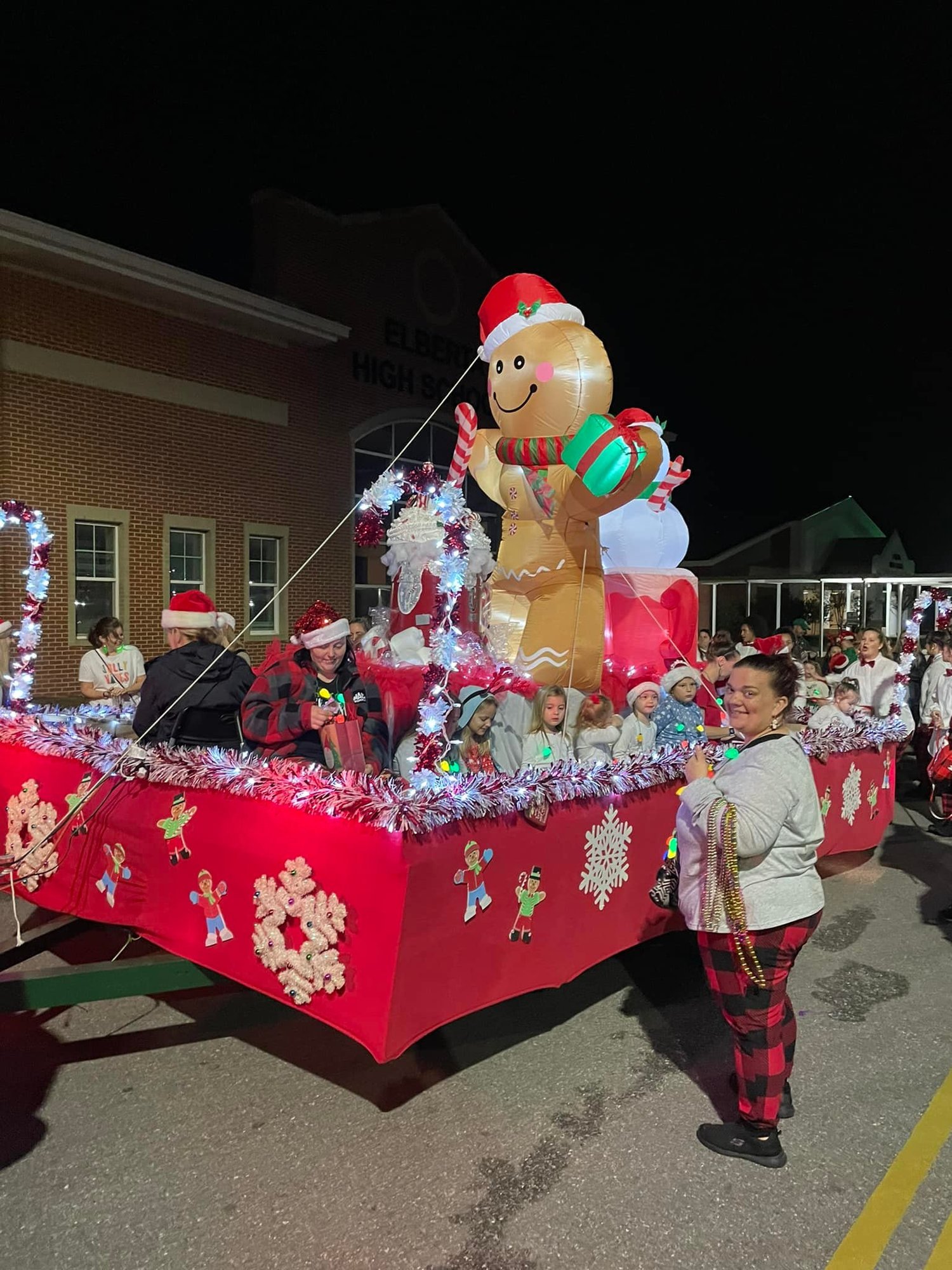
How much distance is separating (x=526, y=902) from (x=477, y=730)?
1.42 metres

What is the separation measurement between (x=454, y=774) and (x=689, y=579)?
462 centimetres

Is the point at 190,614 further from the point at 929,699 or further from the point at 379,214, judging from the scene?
the point at 379,214

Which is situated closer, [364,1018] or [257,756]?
[364,1018]

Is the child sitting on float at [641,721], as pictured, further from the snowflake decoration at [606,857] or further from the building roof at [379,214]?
the building roof at [379,214]

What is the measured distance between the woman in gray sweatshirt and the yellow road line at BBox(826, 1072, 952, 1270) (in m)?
0.32

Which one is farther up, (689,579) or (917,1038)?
(689,579)

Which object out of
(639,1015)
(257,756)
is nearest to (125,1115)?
(257,756)

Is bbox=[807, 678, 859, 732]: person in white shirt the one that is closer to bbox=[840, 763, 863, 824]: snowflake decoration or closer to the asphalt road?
bbox=[840, 763, 863, 824]: snowflake decoration

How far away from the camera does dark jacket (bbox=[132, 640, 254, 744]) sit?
4.19m

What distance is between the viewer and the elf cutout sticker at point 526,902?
339 centimetres

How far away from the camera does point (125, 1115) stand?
3268 millimetres

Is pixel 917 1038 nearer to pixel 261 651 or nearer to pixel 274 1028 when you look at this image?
pixel 274 1028

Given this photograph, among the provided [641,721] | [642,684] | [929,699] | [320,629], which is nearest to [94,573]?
[642,684]

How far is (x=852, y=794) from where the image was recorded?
622 centimetres
